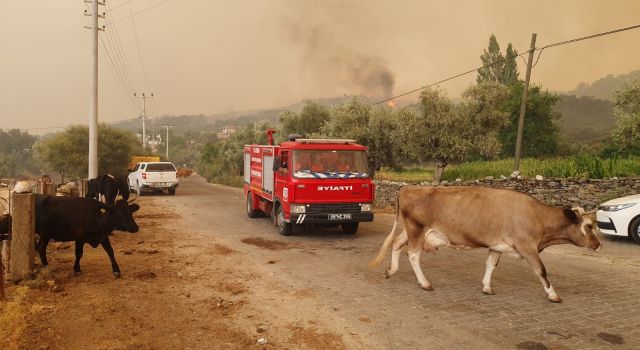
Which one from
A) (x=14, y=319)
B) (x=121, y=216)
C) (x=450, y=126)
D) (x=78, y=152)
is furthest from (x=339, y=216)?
(x=78, y=152)

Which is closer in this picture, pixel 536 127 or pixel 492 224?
pixel 492 224

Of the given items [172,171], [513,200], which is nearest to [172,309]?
[513,200]

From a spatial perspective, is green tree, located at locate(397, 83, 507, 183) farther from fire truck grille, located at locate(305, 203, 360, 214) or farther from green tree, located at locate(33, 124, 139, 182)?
green tree, located at locate(33, 124, 139, 182)

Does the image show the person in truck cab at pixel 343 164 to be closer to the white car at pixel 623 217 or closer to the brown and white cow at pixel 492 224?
the brown and white cow at pixel 492 224

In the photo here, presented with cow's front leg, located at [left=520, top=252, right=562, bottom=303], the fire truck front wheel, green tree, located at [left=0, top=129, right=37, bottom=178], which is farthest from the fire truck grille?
green tree, located at [left=0, top=129, right=37, bottom=178]

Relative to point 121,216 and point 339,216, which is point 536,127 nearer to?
point 339,216

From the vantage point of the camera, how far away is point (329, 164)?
12.3 meters

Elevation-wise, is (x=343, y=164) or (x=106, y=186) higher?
(x=343, y=164)

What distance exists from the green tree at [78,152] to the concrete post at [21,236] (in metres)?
38.1

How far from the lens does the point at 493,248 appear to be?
6.95m

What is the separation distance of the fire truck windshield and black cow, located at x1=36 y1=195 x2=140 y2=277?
4869mm

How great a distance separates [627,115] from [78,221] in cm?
2948

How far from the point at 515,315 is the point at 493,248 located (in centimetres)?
111

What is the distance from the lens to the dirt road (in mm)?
5352
